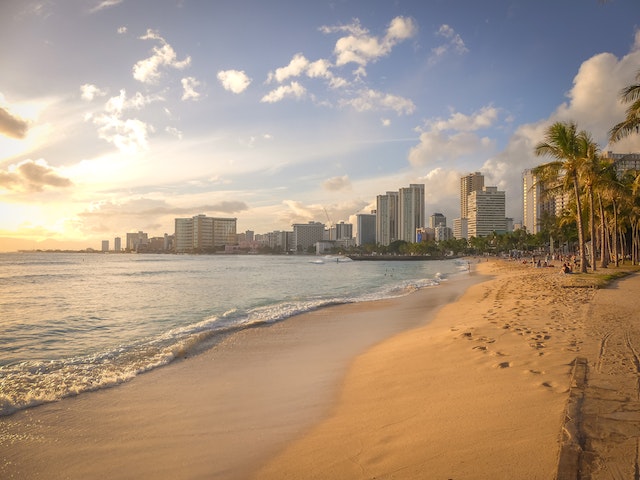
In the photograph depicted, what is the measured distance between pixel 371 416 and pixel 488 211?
209m

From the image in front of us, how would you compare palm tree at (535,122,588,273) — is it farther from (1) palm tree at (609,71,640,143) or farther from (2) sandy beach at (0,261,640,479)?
(2) sandy beach at (0,261,640,479)

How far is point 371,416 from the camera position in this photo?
483 cm

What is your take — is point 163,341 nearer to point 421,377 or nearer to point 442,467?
point 421,377

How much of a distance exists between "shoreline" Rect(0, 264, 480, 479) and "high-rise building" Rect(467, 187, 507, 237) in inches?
7962

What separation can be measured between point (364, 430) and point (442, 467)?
1259mm

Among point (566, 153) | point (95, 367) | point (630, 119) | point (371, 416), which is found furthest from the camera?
point (566, 153)

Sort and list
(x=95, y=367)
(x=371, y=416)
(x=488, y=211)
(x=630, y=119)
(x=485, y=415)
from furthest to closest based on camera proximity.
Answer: (x=488, y=211) → (x=630, y=119) → (x=95, y=367) → (x=371, y=416) → (x=485, y=415)

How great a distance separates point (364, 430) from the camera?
442 centimetres

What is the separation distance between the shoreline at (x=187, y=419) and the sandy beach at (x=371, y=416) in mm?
24

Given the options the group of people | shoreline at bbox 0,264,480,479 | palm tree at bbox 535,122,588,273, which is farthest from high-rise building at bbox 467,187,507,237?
shoreline at bbox 0,264,480,479

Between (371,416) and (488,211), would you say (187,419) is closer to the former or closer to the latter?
(371,416)

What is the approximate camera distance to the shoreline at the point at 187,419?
13.5 feet

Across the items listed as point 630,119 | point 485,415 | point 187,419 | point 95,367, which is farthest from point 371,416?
point 630,119

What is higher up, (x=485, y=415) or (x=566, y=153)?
(x=566, y=153)
